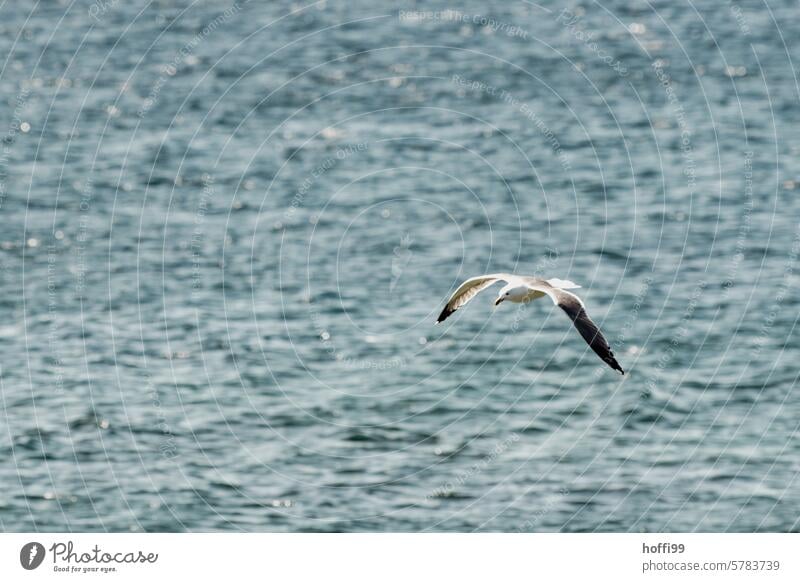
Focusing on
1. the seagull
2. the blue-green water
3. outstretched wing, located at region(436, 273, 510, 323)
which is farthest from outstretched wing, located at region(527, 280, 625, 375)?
the blue-green water

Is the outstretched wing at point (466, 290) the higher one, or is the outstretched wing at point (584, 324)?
the outstretched wing at point (466, 290)

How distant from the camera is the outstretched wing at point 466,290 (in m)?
23.7

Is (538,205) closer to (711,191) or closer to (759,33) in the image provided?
(711,191)

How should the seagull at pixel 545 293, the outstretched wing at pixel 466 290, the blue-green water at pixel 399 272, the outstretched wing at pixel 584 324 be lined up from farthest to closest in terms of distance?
1. the blue-green water at pixel 399 272
2. the outstretched wing at pixel 466 290
3. the seagull at pixel 545 293
4. the outstretched wing at pixel 584 324

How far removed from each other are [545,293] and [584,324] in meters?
2.42

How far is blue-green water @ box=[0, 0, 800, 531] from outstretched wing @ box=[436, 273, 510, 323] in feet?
24.4

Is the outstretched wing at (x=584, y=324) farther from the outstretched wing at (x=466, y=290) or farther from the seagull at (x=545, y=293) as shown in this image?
the outstretched wing at (x=466, y=290)

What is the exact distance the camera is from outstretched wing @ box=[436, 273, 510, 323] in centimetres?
2372

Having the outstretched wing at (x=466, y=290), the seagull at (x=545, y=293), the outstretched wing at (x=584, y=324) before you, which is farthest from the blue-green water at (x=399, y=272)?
the outstretched wing at (x=584, y=324)

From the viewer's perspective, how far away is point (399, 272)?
40875mm

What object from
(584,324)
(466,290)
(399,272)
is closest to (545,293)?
(466,290)

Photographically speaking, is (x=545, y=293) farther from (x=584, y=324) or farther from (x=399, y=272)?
(x=399, y=272)

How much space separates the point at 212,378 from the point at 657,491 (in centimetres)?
1052

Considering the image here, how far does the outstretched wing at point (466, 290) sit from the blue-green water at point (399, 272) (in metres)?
7.42
